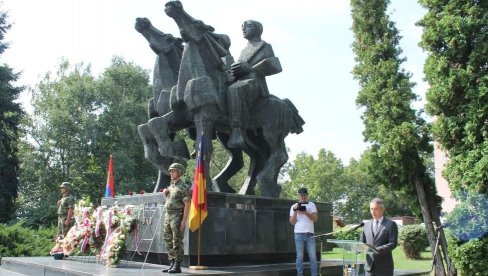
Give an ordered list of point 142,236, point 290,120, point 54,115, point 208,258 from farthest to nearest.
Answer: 1. point 54,115
2. point 290,120
3. point 142,236
4. point 208,258

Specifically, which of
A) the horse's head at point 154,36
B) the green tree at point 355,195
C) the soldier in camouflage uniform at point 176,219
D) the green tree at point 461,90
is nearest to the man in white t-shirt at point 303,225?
the soldier in camouflage uniform at point 176,219

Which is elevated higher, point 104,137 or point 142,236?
point 104,137

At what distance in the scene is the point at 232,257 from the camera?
9500 mm

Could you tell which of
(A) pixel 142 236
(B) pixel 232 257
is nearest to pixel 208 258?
(B) pixel 232 257

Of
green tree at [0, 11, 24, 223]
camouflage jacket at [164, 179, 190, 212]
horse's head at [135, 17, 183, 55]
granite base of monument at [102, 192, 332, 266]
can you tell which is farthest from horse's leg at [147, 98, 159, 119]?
green tree at [0, 11, 24, 223]

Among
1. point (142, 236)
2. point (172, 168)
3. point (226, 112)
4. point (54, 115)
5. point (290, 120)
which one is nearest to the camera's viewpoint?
point (172, 168)

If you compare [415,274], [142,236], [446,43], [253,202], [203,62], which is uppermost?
[446,43]

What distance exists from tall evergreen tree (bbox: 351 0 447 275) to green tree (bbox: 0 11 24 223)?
17421mm

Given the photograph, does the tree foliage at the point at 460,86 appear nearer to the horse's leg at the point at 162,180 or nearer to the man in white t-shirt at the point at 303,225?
the man in white t-shirt at the point at 303,225

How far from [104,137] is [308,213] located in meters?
27.3

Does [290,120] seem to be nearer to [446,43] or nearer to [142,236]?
[142,236]

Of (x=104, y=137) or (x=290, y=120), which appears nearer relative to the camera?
(x=290, y=120)

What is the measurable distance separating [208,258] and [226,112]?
2.98 metres

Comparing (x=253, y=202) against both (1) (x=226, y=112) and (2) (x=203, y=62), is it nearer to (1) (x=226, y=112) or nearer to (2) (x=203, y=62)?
(1) (x=226, y=112)
